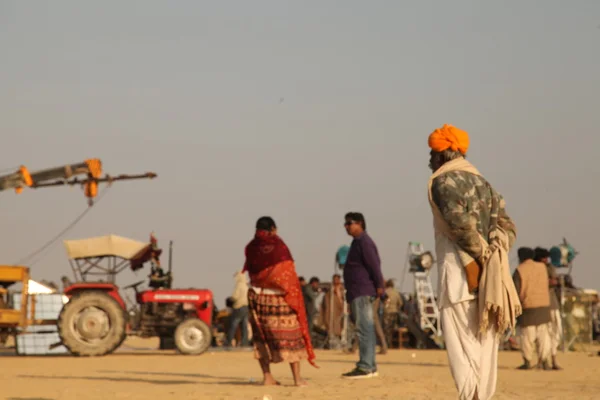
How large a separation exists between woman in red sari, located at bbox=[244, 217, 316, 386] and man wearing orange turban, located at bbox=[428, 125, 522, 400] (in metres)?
4.31

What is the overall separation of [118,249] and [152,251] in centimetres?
64

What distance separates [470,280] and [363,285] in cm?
529

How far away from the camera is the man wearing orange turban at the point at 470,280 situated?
6695mm

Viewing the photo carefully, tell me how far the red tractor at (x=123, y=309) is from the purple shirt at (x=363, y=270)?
8267 millimetres

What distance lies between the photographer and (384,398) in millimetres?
9609

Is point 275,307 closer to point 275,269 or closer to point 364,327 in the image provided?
point 275,269

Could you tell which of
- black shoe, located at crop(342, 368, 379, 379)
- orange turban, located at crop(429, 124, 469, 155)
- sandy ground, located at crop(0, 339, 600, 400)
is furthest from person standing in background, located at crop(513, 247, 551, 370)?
orange turban, located at crop(429, 124, 469, 155)

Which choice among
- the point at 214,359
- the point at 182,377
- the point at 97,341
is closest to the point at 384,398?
the point at 182,377

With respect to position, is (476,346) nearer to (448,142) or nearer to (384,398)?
(448,142)

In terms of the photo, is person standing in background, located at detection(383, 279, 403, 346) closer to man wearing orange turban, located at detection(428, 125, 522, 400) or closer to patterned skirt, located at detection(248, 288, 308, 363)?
patterned skirt, located at detection(248, 288, 308, 363)

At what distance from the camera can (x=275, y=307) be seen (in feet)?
36.6

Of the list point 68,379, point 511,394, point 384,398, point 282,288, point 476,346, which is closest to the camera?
point 476,346

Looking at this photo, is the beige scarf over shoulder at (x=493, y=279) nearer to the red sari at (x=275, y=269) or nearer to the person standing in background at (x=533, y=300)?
the red sari at (x=275, y=269)

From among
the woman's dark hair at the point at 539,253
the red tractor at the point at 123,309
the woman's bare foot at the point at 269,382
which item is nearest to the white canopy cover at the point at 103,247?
the red tractor at the point at 123,309
